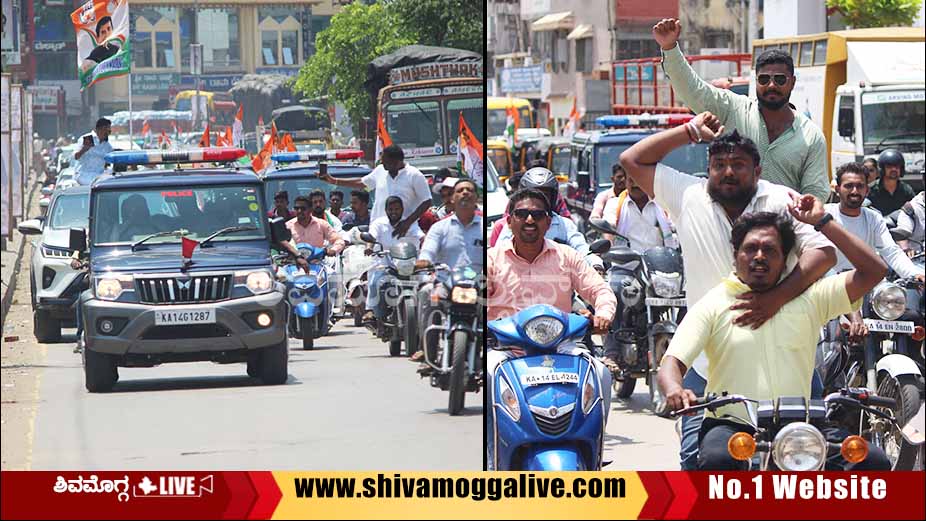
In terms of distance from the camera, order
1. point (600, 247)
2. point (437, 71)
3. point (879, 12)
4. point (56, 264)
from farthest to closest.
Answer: point (879, 12), point (600, 247), point (56, 264), point (437, 71)

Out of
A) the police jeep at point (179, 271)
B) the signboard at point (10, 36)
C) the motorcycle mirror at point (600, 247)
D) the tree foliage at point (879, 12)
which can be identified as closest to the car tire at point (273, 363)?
the police jeep at point (179, 271)

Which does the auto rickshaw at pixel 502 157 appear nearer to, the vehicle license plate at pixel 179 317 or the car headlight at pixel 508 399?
the vehicle license plate at pixel 179 317

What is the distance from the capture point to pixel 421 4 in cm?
543

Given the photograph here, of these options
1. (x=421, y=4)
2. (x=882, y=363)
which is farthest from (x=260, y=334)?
(x=882, y=363)

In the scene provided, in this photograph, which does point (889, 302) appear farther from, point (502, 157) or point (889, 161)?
point (502, 157)

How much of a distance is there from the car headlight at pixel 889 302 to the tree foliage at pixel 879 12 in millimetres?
10564

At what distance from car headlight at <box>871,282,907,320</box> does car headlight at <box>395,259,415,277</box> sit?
2.33 m

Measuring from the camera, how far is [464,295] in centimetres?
543

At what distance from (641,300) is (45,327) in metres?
3.79

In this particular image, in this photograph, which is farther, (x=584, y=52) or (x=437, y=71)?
(x=584, y=52)

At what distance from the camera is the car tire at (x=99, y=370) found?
5.46 m

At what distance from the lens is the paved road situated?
17.1 feet

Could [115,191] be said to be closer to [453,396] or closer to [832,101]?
[453,396]

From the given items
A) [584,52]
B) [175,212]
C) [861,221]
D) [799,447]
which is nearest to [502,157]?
[584,52]
